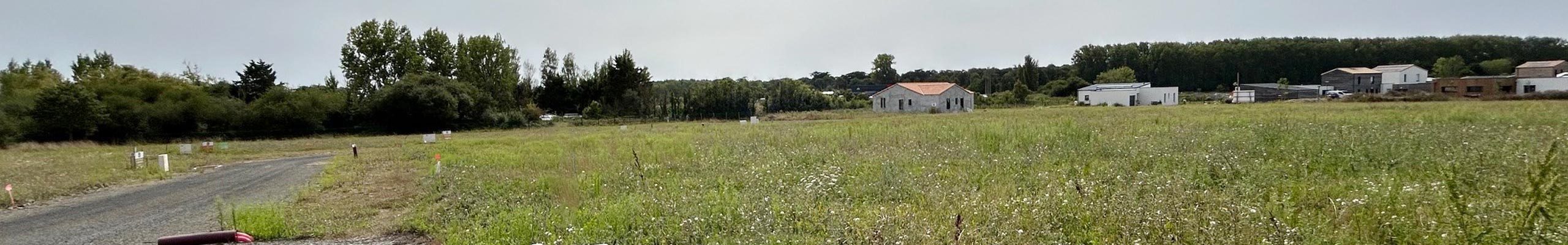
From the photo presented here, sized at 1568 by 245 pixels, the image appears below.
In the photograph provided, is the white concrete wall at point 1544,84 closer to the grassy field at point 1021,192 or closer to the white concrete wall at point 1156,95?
the white concrete wall at point 1156,95

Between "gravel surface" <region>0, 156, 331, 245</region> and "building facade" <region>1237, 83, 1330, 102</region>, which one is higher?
"building facade" <region>1237, 83, 1330, 102</region>

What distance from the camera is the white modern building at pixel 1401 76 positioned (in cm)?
7081

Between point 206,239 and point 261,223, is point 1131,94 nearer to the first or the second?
point 261,223

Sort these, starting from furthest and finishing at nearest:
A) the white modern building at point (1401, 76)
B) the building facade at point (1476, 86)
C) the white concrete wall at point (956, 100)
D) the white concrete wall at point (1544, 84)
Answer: the white modern building at point (1401, 76), the white concrete wall at point (956, 100), the white concrete wall at point (1544, 84), the building facade at point (1476, 86)

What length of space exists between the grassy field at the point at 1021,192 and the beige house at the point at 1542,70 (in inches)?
2527

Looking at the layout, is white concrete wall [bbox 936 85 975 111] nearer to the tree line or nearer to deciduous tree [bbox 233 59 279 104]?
the tree line

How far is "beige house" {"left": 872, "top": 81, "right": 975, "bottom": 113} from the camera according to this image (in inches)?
2255

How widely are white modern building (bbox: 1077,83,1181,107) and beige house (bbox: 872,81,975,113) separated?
11.4 m

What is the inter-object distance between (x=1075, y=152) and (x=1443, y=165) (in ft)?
13.1

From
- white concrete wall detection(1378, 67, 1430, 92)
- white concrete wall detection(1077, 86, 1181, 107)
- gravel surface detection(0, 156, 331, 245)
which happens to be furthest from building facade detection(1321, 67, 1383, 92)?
gravel surface detection(0, 156, 331, 245)

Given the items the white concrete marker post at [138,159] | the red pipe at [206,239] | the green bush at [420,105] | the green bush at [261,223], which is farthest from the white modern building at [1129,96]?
the red pipe at [206,239]

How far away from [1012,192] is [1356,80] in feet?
285

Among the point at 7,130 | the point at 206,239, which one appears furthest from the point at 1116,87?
the point at 7,130

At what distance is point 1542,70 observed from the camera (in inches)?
2400
